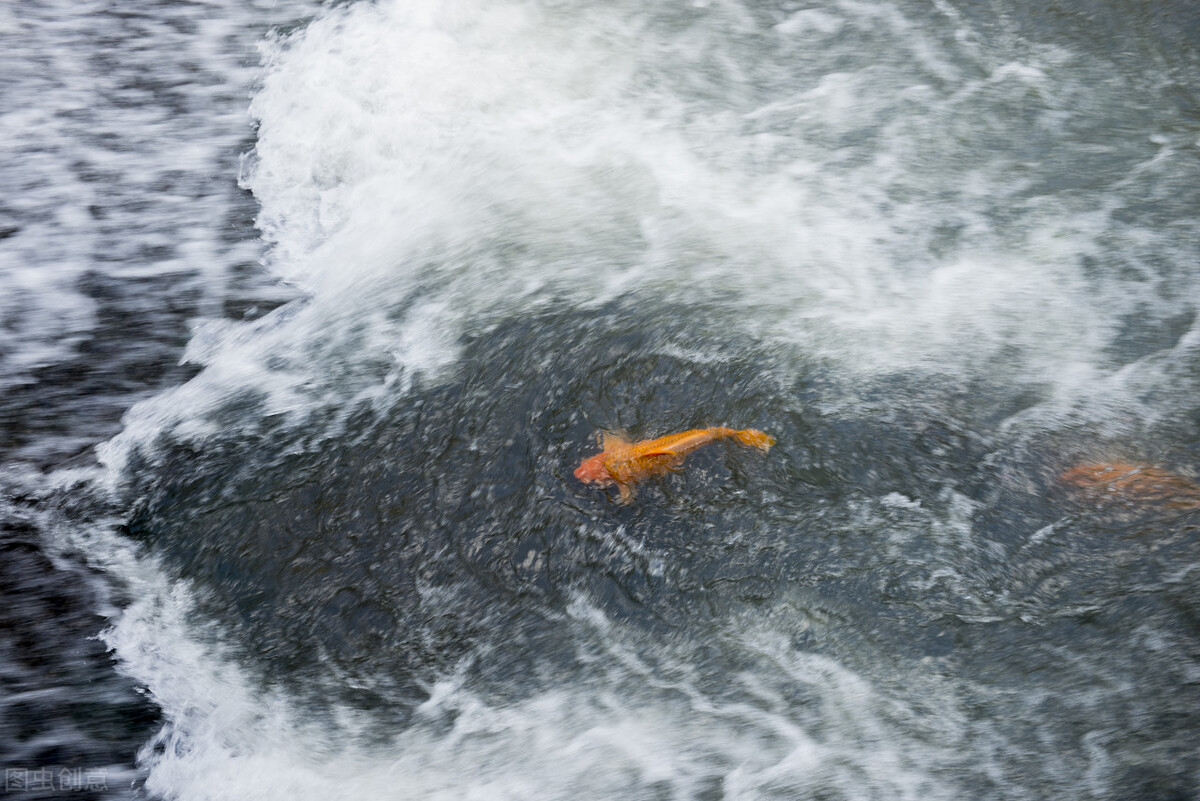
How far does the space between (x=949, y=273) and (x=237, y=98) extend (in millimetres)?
4230

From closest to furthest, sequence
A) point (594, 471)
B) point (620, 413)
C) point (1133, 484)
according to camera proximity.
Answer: point (1133, 484) → point (594, 471) → point (620, 413)

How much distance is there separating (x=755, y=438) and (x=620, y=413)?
53 cm

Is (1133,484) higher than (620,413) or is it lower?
lower

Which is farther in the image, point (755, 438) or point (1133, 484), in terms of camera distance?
point (755, 438)

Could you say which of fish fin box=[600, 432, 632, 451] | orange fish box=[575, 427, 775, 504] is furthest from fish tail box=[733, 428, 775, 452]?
fish fin box=[600, 432, 632, 451]

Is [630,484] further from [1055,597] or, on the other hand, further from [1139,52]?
[1139,52]

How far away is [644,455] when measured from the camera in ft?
11.1

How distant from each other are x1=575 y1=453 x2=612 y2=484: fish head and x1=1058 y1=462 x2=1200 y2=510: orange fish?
5.49 ft

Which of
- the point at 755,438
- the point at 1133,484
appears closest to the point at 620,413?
the point at 755,438

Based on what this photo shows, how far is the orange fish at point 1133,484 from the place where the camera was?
3219mm

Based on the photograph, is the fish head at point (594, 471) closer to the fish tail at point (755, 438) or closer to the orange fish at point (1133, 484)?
the fish tail at point (755, 438)

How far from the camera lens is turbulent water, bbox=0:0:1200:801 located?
3012mm

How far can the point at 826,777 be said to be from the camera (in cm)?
285

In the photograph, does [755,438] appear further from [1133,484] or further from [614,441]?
[1133,484]
